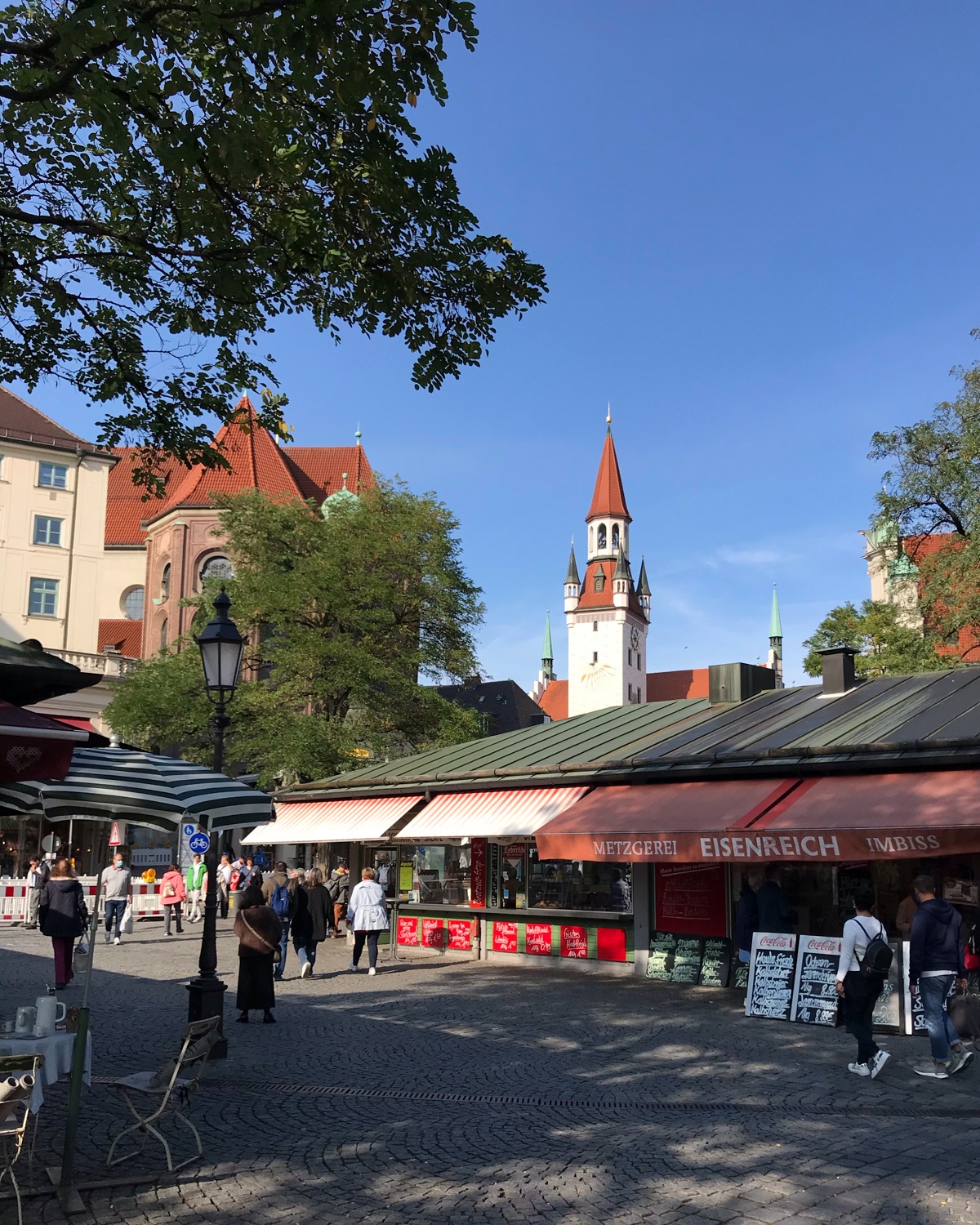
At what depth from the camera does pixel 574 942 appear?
63.1 feet

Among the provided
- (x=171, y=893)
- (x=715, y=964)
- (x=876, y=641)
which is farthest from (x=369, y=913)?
(x=876, y=641)

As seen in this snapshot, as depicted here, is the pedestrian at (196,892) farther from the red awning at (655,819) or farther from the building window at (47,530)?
the building window at (47,530)

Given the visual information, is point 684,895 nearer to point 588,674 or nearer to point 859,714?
point 859,714

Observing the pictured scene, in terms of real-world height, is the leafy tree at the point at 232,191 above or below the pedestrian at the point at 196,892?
above

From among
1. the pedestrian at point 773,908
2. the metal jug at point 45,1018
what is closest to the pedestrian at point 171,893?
the pedestrian at point 773,908

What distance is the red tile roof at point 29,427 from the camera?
182 ft

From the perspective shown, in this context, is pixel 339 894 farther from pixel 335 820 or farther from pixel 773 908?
pixel 773 908

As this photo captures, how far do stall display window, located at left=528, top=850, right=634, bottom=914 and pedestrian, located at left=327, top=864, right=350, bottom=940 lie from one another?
21.9 feet

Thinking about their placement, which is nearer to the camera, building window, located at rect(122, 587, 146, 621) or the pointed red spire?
building window, located at rect(122, 587, 146, 621)

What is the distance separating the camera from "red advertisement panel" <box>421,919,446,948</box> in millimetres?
22281

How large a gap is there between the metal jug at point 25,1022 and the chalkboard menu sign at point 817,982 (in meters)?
8.80

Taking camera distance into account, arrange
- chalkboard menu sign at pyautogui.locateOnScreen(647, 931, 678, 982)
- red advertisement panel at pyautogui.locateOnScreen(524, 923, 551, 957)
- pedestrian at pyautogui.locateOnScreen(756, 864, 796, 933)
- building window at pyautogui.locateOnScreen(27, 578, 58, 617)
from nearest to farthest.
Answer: pedestrian at pyautogui.locateOnScreen(756, 864, 796, 933), chalkboard menu sign at pyautogui.locateOnScreen(647, 931, 678, 982), red advertisement panel at pyautogui.locateOnScreen(524, 923, 551, 957), building window at pyautogui.locateOnScreen(27, 578, 58, 617)

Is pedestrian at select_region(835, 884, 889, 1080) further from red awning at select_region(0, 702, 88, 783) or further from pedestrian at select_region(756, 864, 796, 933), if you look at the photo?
red awning at select_region(0, 702, 88, 783)

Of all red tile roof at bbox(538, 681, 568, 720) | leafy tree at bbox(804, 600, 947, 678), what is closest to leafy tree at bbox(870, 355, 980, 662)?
leafy tree at bbox(804, 600, 947, 678)
